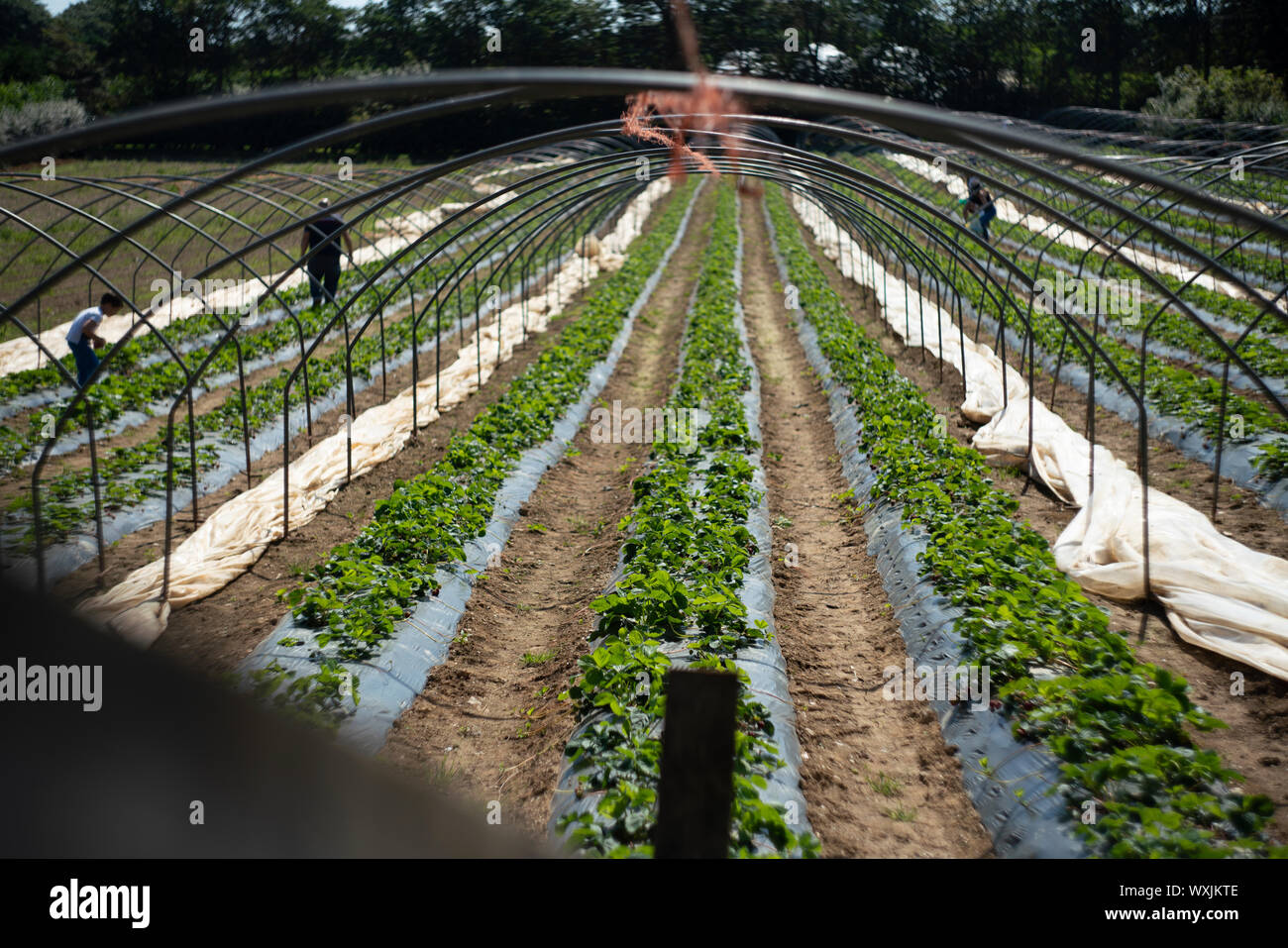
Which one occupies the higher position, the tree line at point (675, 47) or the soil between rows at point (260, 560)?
the tree line at point (675, 47)

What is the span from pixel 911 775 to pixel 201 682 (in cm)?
508

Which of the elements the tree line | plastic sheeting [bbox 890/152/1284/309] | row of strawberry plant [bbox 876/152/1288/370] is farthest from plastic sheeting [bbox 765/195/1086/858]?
the tree line

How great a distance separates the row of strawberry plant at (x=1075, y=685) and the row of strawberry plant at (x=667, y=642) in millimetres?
1481

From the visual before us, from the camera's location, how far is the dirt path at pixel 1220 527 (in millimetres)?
5203

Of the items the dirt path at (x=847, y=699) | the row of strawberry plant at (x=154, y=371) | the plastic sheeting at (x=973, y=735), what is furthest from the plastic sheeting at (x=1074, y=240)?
the row of strawberry plant at (x=154, y=371)

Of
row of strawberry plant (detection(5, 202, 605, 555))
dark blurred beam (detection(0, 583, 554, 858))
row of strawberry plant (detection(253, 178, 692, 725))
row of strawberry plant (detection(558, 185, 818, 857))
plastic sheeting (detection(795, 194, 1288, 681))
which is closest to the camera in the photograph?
dark blurred beam (detection(0, 583, 554, 858))

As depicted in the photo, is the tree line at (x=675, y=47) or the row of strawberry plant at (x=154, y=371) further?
the tree line at (x=675, y=47)

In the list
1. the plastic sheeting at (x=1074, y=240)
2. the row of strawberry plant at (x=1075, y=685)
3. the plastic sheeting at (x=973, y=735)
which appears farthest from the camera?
the plastic sheeting at (x=1074, y=240)

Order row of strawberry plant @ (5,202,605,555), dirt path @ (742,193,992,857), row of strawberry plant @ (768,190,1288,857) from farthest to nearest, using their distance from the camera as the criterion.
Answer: row of strawberry plant @ (5,202,605,555), dirt path @ (742,193,992,857), row of strawberry plant @ (768,190,1288,857)

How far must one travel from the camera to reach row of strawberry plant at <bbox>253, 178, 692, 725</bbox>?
218 inches

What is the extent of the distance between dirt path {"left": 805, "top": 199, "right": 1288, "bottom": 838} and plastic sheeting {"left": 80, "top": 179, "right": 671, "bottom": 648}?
20.8 feet

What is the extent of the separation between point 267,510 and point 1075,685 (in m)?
7.27

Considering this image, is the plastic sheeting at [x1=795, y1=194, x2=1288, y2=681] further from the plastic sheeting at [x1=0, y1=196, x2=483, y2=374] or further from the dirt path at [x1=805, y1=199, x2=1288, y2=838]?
the plastic sheeting at [x1=0, y1=196, x2=483, y2=374]

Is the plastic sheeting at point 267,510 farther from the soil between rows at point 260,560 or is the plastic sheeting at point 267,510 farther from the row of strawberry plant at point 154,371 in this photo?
the row of strawberry plant at point 154,371
